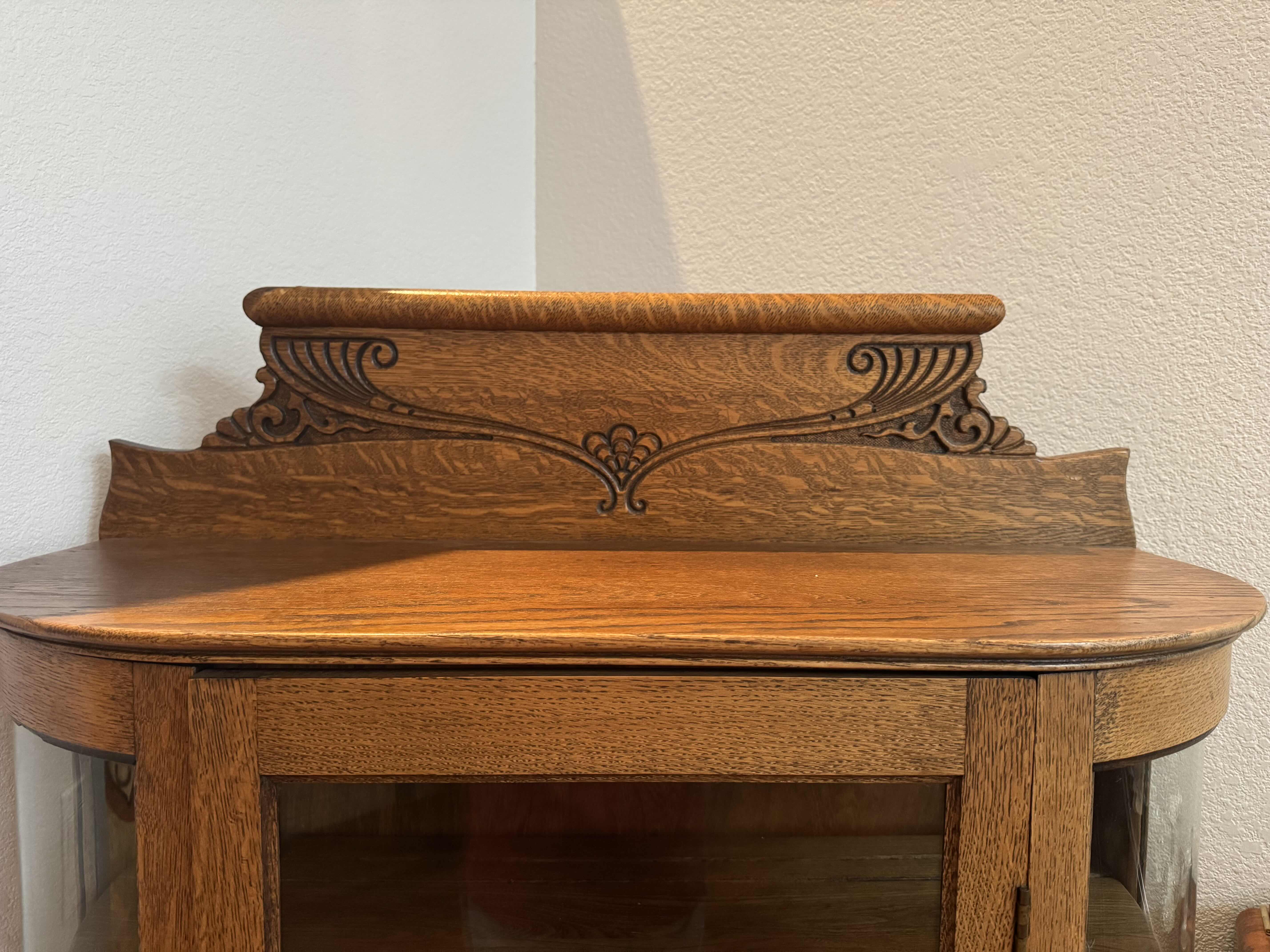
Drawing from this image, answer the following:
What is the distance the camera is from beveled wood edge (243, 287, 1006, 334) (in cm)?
79

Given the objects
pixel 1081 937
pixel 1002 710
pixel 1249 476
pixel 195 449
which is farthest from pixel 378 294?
pixel 1249 476

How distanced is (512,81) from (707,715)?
1248 millimetres

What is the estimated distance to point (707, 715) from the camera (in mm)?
523

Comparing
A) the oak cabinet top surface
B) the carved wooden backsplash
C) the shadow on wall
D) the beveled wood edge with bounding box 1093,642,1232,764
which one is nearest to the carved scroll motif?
the carved wooden backsplash

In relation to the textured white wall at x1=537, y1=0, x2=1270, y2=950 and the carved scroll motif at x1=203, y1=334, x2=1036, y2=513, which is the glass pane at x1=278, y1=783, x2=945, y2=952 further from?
the textured white wall at x1=537, y1=0, x2=1270, y2=950

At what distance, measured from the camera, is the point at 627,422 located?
2.66 feet

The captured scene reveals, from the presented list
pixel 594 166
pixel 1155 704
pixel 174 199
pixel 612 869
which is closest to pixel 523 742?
pixel 612 869

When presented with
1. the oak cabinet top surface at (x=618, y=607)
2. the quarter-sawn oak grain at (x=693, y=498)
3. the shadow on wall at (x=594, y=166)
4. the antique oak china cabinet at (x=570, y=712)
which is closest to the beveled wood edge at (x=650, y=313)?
the antique oak china cabinet at (x=570, y=712)

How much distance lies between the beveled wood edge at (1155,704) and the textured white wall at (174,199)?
0.69 meters

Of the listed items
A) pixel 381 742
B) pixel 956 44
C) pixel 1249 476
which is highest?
pixel 956 44

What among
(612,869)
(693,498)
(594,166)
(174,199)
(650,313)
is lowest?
(612,869)

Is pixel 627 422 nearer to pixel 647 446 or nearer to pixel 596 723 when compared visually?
pixel 647 446

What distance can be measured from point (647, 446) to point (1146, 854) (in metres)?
0.50

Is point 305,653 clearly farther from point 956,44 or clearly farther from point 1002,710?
point 956,44
